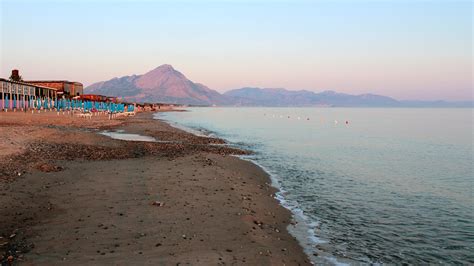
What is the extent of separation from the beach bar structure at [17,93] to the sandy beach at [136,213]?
188 feet

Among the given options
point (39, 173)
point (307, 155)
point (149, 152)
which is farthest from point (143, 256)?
point (307, 155)

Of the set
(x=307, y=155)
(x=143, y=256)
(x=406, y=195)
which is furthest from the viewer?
(x=307, y=155)

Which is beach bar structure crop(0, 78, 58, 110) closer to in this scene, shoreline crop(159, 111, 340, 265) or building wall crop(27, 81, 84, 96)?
building wall crop(27, 81, 84, 96)

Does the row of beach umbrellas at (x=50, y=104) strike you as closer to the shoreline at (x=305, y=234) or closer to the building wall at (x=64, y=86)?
the building wall at (x=64, y=86)

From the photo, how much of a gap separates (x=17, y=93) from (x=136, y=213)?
255 ft

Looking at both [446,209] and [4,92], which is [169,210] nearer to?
[446,209]

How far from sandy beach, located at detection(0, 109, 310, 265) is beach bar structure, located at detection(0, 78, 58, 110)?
57.3 metres

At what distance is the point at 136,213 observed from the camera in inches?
457

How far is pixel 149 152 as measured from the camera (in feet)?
83.9

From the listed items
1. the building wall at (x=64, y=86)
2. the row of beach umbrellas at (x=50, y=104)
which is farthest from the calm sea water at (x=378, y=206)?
the building wall at (x=64, y=86)

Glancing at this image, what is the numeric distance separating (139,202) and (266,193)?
5.80m

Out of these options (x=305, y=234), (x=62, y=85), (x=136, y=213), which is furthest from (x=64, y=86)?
(x=305, y=234)

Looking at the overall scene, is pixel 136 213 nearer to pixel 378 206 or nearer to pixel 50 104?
pixel 378 206

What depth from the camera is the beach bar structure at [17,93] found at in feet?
231
